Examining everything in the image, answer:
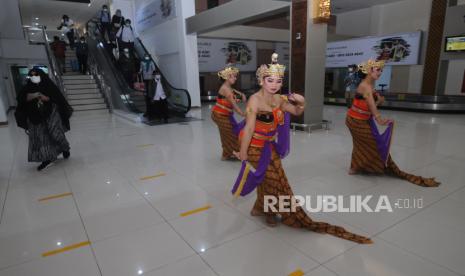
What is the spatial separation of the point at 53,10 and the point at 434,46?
17.9 m

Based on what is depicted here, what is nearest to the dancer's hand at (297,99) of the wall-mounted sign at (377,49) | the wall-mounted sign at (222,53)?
the wall-mounted sign at (377,49)

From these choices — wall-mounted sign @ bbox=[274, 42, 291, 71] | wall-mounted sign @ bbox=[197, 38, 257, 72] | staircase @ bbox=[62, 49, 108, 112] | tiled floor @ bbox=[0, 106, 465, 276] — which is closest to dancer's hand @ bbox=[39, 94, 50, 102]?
tiled floor @ bbox=[0, 106, 465, 276]

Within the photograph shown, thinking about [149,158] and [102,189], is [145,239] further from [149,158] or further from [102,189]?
[149,158]

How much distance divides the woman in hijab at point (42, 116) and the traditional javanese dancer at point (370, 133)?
165 inches

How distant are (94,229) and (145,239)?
1.79ft

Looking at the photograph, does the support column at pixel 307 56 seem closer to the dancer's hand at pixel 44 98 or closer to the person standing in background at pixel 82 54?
the dancer's hand at pixel 44 98

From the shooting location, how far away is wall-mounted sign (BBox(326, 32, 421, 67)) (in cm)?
1046

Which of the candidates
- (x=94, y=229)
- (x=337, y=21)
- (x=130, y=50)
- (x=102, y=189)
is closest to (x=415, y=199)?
(x=94, y=229)

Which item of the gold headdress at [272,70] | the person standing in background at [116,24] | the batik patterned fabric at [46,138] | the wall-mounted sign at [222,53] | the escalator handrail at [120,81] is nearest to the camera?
the gold headdress at [272,70]

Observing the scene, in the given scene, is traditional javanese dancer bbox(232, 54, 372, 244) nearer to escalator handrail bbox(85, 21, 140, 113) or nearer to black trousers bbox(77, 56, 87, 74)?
escalator handrail bbox(85, 21, 140, 113)

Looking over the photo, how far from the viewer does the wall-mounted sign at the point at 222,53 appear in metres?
13.8

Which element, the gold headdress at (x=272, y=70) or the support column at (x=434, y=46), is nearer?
the gold headdress at (x=272, y=70)

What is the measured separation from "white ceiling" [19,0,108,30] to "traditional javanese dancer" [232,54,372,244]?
15.5 meters

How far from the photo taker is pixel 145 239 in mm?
2377
